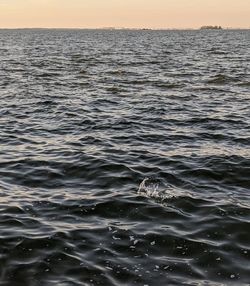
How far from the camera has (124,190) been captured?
37.8ft

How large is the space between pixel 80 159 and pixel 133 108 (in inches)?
324

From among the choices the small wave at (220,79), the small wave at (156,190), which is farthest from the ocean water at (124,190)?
the small wave at (220,79)

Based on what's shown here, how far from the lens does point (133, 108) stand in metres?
21.6

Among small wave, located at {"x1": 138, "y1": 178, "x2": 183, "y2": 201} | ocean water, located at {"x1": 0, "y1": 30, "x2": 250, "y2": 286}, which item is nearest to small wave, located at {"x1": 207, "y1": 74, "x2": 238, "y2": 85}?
ocean water, located at {"x1": 0, "y1": 30, "x2": 250, "y2": 286}

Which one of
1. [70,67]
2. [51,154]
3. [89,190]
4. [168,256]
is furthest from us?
[70,67]

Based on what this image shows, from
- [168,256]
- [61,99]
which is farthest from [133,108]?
[168,256]

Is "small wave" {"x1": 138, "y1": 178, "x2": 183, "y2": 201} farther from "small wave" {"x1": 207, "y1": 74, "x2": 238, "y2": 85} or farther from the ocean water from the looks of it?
"small wave" {"x1": 207, "y1": 74, "x2": 238, "y2": 85}

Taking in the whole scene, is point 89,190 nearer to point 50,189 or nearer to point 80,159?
point 50,189

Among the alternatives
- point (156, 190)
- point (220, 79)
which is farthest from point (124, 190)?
point (220, 79)

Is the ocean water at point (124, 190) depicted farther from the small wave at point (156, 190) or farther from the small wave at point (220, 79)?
the small wave at point (220, 79)

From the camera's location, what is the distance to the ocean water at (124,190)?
799 centimetres

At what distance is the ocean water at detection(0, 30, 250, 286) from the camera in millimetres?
7992

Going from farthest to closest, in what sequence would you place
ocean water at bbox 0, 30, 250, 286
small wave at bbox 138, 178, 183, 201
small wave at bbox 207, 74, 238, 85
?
small wave at bbox 207, 74, 238, 85, small wave at bbox 138, 178, 183, 201, ocean water at bbox 0, 30, 250, 286

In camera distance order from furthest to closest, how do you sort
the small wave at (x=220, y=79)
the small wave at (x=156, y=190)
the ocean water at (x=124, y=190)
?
the small wave at (x=220, y=79)
the small wave at (x=156, y=190)
the ocean water at (x=124, y=190)
